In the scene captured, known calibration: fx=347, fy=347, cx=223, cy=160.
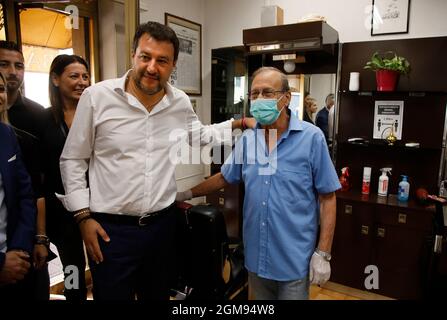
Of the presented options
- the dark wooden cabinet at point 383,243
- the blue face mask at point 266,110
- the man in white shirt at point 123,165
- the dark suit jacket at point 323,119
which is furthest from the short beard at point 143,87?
the dark suit jacket at point 323,119

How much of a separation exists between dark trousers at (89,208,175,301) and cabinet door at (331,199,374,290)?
165cm

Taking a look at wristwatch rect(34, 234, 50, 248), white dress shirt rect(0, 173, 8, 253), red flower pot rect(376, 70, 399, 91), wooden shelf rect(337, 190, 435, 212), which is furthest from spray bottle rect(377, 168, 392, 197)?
white dress shirt rect(0, 173, 8, 253)

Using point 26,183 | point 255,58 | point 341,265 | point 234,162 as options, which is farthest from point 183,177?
point 26,183

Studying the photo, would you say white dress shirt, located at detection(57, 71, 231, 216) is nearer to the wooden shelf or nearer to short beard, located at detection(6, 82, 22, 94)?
short beard, located at detection(6, 82, 22, 94)

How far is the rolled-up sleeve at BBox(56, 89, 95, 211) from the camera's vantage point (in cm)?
138

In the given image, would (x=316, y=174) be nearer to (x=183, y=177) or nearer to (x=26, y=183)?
(x=26, y=183)

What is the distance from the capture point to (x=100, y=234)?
1.39 metres

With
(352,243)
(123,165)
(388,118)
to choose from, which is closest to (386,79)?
(388,118)

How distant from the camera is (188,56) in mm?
3551

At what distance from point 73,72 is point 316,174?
4.49ft

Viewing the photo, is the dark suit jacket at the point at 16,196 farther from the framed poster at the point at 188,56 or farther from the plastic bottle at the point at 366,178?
the plastic bottle at the point at 366,178

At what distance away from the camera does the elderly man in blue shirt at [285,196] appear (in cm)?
154

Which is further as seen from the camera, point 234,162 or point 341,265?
point 341,265

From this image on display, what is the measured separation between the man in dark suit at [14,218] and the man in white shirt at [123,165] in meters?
0.17
